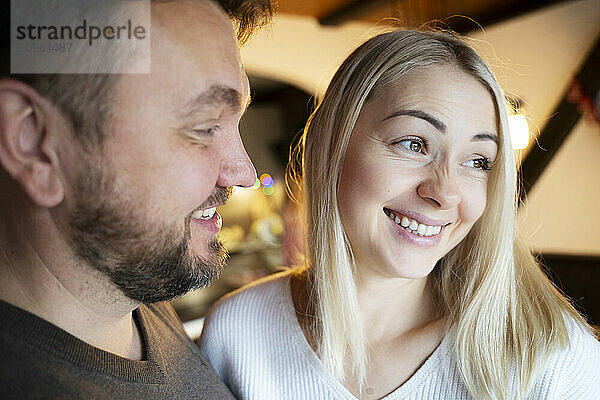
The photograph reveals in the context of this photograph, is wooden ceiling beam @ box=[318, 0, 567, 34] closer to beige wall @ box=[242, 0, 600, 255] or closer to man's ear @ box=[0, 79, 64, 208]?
beige wall @ box=[242, 0, 600, 255]

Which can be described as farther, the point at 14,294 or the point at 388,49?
the point at 388,49

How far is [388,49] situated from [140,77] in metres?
0.66

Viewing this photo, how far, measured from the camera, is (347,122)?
135cm

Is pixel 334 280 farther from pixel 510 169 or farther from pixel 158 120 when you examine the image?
pixel 158 120

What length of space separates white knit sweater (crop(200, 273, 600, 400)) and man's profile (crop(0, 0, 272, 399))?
34 centimetres

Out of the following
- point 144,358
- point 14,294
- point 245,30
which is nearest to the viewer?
point 14,294

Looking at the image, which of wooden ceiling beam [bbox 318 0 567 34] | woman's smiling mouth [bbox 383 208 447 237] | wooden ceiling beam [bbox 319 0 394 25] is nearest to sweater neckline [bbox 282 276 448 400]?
woman's smiling mouth [bbox 383 208 447 237]

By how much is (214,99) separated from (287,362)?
70cm

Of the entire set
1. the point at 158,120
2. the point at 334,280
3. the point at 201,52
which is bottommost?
the point at 334,280

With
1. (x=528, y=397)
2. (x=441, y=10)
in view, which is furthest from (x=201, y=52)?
(x=441, y=10)

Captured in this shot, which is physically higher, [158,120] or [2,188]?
[158,120]

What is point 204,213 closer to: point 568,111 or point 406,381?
point 406,381

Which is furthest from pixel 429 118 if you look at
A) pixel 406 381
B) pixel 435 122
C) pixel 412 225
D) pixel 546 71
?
pixel 546 71

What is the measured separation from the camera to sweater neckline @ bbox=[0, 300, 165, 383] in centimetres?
85
